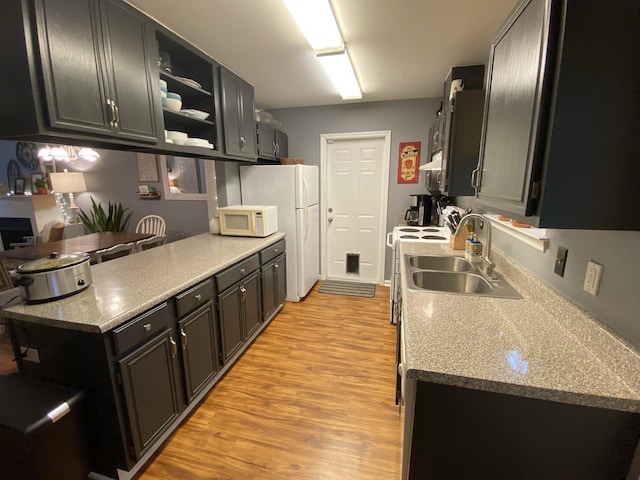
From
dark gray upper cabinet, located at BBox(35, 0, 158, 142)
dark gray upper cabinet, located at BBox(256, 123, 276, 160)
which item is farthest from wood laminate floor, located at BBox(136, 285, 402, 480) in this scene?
dark gray upper cabinet, located at BBox(256, 123, 276, 160)

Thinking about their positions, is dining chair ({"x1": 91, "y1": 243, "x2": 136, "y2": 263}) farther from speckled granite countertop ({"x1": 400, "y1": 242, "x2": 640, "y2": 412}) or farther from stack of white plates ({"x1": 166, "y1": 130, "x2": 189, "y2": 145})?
speckled granite countertop ({"x1": 400, "y1": 242, "x2": 640, "y2": 412})

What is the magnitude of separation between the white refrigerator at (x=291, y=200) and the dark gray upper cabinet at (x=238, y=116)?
37 cm

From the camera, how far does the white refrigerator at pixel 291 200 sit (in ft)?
10.7

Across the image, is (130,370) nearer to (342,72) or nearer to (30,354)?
(30,354)

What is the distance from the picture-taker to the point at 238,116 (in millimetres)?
2668

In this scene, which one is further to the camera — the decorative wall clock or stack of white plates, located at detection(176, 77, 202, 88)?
the decorative wall clock

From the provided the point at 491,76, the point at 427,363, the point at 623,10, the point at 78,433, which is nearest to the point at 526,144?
the point at 623,10

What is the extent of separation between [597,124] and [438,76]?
2.41m

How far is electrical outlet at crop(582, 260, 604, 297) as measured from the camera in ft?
3.22

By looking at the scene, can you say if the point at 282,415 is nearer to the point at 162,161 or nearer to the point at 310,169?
the point at 310,169

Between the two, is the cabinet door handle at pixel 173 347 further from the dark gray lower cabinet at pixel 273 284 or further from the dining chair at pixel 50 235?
the dining chair at pixel 50 235

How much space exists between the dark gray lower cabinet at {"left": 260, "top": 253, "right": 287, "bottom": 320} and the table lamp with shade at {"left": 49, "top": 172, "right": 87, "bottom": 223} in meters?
4.41

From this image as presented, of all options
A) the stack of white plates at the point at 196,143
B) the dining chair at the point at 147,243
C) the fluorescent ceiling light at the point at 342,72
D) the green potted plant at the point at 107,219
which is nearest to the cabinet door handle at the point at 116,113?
the stack of white plates at the point at 196,143

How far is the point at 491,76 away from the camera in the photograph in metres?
1.32
